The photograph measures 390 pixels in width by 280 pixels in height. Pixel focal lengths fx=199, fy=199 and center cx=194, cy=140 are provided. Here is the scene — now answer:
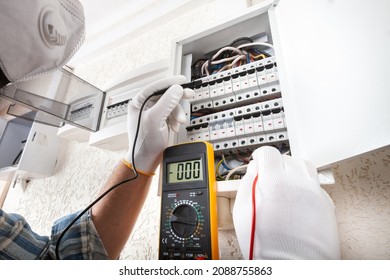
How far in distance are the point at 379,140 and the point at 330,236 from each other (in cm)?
16

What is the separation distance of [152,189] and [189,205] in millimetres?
412

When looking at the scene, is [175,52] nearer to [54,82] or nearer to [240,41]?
[240,41]

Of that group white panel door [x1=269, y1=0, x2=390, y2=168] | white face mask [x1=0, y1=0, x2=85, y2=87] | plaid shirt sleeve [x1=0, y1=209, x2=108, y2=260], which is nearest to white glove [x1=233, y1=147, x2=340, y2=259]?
white panel door [x1=269, y1=0, x2=390, y2=168]

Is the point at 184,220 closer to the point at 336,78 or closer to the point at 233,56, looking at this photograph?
the point at 336,78


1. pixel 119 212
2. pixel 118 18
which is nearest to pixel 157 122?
pixel 119 212

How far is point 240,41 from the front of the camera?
71cm

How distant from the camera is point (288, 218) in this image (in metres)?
0.30

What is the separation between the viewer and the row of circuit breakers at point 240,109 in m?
0.52

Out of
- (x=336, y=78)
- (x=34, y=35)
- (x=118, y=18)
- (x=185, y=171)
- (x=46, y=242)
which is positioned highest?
(x=118, y=18)

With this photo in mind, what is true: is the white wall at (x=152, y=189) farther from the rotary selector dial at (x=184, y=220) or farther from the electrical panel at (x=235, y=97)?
the rotary selector dial at (x=184, y=220)

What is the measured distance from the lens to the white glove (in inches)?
11.8

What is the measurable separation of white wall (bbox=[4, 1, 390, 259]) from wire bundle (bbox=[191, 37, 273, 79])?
0.12m
